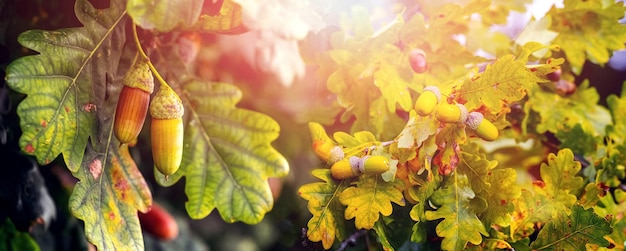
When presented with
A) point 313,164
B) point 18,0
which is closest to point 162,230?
point 313,164

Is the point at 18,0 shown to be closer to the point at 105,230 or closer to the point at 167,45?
the point at 167,45

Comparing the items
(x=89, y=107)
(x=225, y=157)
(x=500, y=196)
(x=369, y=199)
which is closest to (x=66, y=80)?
(x=89, y=107)

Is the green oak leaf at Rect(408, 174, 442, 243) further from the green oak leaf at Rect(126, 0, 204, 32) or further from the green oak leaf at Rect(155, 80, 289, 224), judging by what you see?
the green oak leaf at Rect(126, 0, 204, 32)

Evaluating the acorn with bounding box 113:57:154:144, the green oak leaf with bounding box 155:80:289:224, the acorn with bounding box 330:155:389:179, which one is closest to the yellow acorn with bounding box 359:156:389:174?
the acorn with bounding box 330:155:389:179

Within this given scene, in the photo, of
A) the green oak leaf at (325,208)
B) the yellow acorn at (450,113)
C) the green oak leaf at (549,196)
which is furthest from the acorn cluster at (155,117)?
the green oak leaf at (549,196)

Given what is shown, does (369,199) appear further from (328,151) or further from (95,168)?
(95,168)
